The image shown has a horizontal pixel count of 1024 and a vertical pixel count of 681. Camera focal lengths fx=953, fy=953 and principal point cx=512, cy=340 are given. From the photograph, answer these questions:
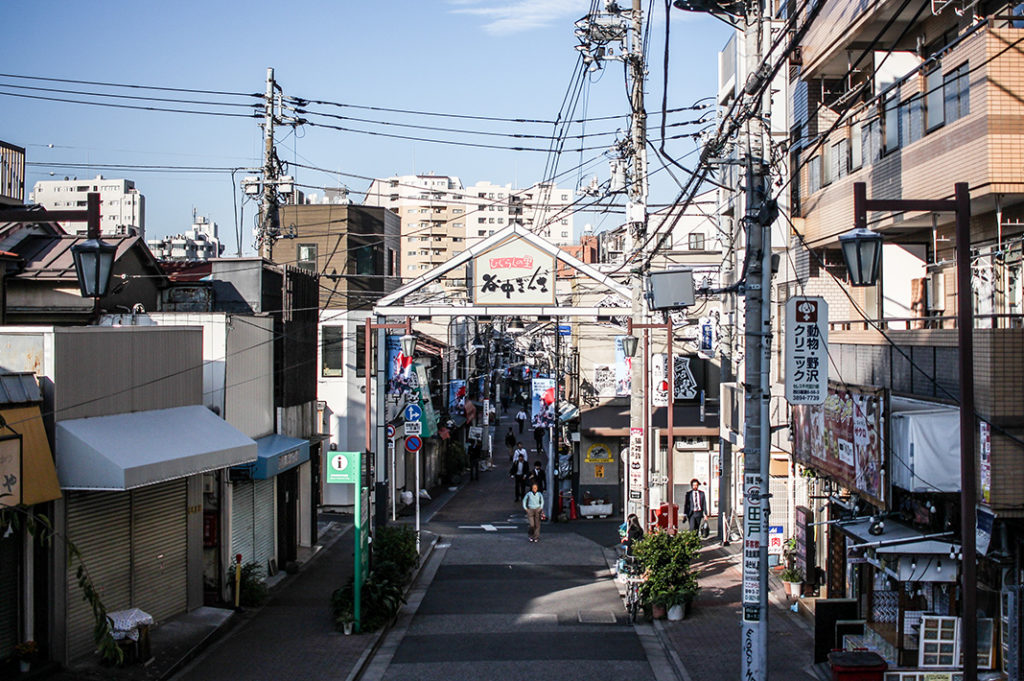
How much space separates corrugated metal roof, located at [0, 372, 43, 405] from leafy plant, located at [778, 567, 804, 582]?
13553mm

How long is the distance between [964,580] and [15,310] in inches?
754

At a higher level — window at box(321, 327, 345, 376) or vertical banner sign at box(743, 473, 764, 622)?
window at box(321, 327, 345, 376)

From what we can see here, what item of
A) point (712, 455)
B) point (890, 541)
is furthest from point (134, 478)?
point (712, 455)

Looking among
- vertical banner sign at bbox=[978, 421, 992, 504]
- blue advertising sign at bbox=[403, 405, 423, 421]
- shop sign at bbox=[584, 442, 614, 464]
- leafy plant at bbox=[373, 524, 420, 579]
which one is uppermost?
vertical banner sign at bbox=[978, 421, 992, 504]

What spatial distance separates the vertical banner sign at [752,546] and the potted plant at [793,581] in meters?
6.67

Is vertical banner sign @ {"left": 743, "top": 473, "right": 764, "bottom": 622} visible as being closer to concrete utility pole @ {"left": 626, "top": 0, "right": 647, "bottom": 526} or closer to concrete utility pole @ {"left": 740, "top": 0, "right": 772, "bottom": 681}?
concrete utility pole @ {"left": 740, "top": 0, "right": 772, "bottom": 681}

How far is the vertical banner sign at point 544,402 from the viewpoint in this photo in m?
32.9

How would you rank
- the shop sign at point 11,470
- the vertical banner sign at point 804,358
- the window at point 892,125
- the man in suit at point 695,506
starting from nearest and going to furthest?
1. the shop sign at point 11,470
2. the vertical banner sign at point 804,358
3. the window at point 892,125
4. the man in suit at point 695,506

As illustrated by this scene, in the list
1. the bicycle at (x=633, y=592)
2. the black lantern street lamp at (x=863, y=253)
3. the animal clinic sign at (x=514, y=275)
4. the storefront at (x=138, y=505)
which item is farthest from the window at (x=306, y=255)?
the black lantern street lamp at (x=863, y=253)

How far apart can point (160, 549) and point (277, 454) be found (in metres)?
4.01

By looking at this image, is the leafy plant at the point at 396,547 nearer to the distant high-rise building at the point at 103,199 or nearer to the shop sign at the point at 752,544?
the shop sign at the point at 752,544

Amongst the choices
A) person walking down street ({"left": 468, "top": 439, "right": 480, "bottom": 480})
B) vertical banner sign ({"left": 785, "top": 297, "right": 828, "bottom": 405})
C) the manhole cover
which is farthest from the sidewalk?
person walking down street ({"left": 468, "top": 439, "right": 480, "bottom": 480})

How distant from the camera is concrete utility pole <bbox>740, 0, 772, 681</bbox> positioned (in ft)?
39.9

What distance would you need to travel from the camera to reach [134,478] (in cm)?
1348
